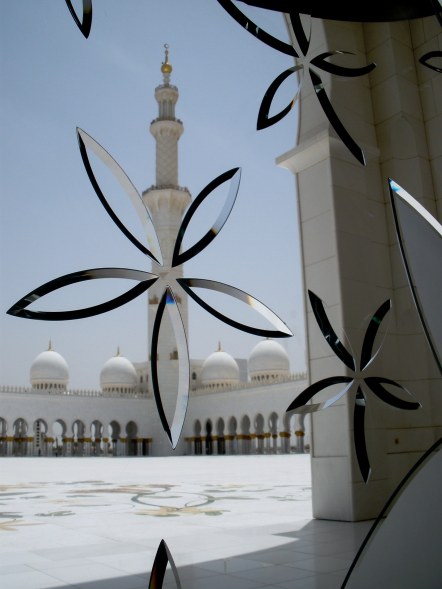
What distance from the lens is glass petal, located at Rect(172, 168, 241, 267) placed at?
1829 mm

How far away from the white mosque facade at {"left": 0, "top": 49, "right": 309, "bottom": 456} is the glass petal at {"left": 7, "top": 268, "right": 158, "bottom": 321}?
17.9 m

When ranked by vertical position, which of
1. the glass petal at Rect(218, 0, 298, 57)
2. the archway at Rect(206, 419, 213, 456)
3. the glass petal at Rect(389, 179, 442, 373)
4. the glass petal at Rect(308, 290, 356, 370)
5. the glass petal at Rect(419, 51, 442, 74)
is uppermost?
the glass petal at Rect(419, 51, 442, 74)

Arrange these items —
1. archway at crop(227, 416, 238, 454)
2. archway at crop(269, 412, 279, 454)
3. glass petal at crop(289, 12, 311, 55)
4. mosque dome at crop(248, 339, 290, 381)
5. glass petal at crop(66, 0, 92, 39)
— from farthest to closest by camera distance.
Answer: mosque dome at crop(248, 339, 290, 381)
archway at crop(227, 416, 238, 454)
archway at crop(269, 412, 279, 454)
glass petal at crop(289, 12, 311, 55)
glass petal at crop(66, 0, 92, 39)

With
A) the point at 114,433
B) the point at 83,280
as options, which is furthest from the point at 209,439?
the point at 83,280

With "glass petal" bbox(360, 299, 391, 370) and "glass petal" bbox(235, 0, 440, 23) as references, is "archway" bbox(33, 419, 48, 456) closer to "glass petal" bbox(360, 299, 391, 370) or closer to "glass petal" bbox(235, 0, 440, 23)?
"glass petal" bbox(360, 299, 391, 370)

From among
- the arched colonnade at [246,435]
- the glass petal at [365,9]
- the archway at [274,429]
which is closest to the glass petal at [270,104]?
the glass petal at [365,9]

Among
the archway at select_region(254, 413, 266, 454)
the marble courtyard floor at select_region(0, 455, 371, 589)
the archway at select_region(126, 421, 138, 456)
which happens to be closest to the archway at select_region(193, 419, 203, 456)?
the archway at select_region(254, 413, 266, 454)

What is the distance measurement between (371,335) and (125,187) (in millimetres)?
1098

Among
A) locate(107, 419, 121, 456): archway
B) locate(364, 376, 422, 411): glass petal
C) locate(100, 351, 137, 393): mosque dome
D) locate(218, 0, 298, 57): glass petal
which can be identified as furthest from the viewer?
locate(100, 351, 137, 393): mosque dome

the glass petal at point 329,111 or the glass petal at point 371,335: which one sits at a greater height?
the glass petal at point 329,111

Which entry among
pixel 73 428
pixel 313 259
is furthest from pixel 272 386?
pixel 313 259

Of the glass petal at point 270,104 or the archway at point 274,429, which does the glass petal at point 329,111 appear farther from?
the archway at point 274,429

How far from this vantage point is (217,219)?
1.90 m

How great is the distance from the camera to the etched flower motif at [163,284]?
5.60 ft
